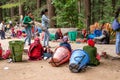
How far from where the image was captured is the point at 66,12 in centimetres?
1853

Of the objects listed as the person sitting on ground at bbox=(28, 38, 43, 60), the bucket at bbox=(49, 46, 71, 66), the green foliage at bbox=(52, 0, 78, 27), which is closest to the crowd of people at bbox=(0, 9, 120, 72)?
the person sitting on ground at bbox=(28, 38, 43, 60)

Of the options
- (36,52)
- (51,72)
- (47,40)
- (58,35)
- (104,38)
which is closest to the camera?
(51,72)

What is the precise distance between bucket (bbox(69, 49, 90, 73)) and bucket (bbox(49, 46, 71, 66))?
605 mm

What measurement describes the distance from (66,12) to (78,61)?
396 inches

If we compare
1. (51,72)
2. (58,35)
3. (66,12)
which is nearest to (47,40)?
(51,72)

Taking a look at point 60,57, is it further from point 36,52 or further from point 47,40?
point 47,40

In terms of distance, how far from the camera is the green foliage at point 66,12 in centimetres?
1838

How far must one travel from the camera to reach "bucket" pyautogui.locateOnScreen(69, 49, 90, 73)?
867 centimetres

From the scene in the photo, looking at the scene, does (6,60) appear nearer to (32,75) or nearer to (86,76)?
(32,75)

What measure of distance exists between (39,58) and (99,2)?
80.7 ft

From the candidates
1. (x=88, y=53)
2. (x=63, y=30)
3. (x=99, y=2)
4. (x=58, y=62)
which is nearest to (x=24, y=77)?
(x=58, y=62)

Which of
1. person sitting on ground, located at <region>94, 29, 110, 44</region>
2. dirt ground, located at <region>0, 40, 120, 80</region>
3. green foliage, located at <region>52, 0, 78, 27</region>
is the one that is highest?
green foliage, located at <region>52, 0, 78, 27</region>

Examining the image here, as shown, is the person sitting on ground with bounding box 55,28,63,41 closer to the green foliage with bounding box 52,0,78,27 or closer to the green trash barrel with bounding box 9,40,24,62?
the green foliage with bounding box 52,0,78,27

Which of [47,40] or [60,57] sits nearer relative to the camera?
[60,57]
